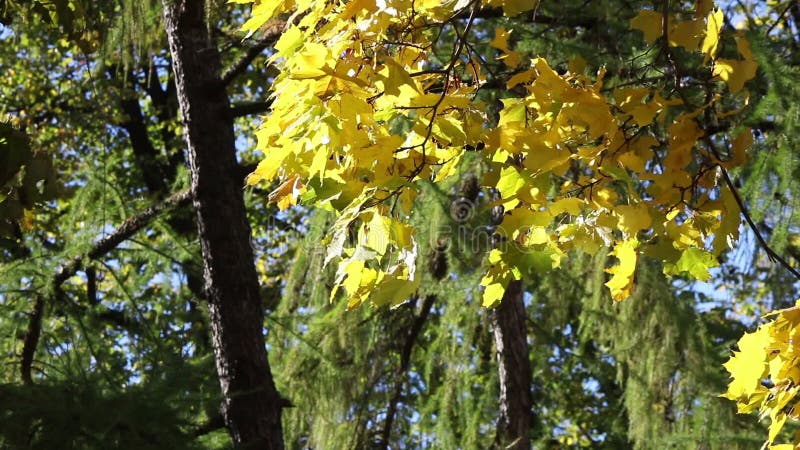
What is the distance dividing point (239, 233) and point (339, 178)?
5.88 ft

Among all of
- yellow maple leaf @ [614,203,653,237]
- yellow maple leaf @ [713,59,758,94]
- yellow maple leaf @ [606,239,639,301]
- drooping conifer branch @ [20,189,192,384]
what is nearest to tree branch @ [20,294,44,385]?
drooping conifer branch @ [20,189,192,384]

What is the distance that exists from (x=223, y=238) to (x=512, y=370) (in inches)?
76.2

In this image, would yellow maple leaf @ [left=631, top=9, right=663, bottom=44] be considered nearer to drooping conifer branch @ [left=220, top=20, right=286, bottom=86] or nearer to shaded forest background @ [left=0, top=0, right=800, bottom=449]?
shaded forest background @ [left=0, top=0, right=800, bottom=449]

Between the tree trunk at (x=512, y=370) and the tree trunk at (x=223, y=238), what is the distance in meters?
1.70

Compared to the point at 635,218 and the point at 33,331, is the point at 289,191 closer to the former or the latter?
the point at 635,218

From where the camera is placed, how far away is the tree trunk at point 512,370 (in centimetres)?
479

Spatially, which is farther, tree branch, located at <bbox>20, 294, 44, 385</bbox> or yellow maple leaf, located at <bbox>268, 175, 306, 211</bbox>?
tree branch, located at <bbox>20, 294, 44, 385</bbox>

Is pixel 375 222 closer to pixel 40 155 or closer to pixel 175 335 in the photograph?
pixel 40 155

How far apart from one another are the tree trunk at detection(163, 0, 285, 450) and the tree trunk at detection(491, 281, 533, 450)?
170 cm

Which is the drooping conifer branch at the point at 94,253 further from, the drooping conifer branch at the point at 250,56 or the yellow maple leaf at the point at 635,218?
the yellow maple leaf at the point at 635,218

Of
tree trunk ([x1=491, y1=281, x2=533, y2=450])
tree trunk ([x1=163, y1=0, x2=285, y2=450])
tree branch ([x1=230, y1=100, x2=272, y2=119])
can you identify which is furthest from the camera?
tree trunk ([x1=491, y1=281, x2=533, y2=450])

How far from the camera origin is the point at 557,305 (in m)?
5.36

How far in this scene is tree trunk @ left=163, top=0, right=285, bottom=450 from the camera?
130 inches

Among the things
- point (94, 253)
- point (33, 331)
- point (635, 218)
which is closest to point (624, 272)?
point (635, 218)
